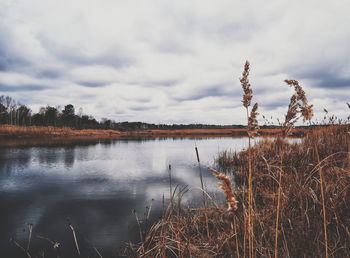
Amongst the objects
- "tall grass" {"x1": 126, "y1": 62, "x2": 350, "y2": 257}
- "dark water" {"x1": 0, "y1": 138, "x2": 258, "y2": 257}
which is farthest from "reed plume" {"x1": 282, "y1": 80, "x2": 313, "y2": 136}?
"dark water" {"x1": 0, "y1": 138, "x2": 258, "y2": 257}

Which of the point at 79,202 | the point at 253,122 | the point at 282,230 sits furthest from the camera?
the point at 79,202

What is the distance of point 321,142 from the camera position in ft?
32.7

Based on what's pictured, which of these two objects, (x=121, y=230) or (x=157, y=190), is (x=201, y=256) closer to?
(x=121, y=230)

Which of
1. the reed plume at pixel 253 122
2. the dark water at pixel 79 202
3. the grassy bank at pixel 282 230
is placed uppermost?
the reed plume at pixel 253 122

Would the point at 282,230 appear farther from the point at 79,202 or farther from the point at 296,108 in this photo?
the point at 79,202

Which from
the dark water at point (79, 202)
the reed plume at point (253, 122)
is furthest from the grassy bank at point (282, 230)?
the dark water at point (79, 202)

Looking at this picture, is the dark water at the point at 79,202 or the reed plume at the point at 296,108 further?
the dark water at the point at 79,202

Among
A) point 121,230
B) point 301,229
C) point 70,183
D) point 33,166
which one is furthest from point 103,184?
point 301,229

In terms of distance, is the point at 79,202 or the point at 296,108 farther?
the point at 79,202

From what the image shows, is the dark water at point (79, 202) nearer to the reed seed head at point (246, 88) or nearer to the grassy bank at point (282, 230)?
the grassy bank at point (282, 230)

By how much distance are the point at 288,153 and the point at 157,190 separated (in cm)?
590

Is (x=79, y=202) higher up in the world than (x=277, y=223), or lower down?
lower down

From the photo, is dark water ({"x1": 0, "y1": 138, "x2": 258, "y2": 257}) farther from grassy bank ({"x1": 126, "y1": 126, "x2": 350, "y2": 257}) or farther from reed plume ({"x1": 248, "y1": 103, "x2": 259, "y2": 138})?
reed plume ({"x1": 248, "y1": 103, "x2": 259, "y2": 138})

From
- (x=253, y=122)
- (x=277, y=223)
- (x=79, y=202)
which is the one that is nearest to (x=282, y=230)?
(x=277, y=223)
